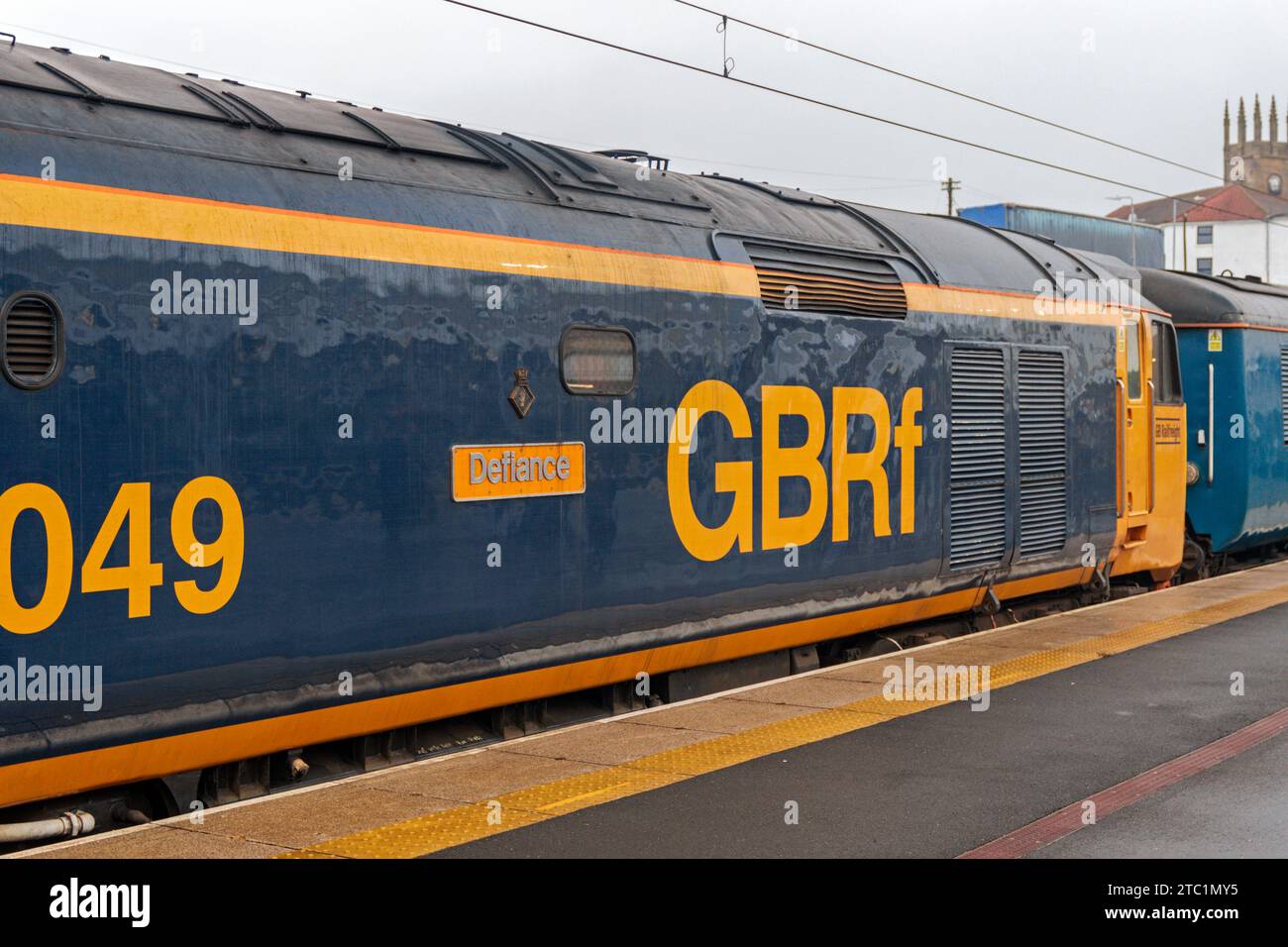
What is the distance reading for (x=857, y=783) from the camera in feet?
22.1

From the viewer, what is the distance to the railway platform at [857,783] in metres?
5.75

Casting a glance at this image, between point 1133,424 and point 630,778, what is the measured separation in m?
8.49

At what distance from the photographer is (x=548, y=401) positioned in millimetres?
7504

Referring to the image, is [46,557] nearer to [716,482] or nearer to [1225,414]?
[716,482]

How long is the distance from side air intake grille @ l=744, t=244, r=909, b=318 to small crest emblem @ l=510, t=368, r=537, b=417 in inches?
91.1

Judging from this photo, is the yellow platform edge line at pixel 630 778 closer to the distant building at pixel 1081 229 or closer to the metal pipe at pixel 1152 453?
the metal pipe at pixel 1152 453

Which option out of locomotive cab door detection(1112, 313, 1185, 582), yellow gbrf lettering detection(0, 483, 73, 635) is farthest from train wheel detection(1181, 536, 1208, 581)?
yellow gbrf lettering detection(0, 483, 73, 635)

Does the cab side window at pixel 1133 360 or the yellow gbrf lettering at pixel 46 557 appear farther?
the cab side window at pixel 1133 360

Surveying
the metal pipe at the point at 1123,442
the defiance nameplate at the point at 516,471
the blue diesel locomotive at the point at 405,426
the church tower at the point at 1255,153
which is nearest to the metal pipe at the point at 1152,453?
the metal pipe at the point at 1123,442

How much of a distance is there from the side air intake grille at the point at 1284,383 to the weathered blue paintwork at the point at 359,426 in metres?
10.8

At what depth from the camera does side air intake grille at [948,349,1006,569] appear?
1098 cm
